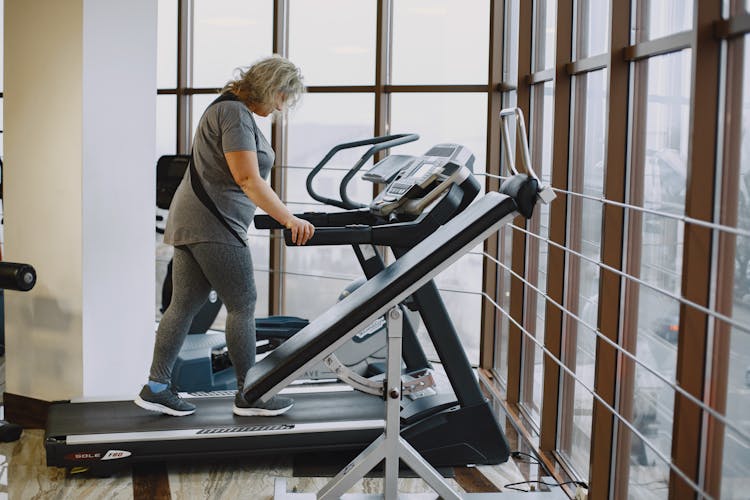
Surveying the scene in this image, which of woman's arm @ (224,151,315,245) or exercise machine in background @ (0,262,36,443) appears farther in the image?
exercise machine in background @ (0,262,36,443)

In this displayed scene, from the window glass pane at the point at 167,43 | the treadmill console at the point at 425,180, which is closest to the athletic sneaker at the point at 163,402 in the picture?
the treadmill console at the point at 425,180

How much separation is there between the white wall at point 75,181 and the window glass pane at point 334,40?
5.74ft

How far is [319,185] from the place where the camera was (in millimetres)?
5875

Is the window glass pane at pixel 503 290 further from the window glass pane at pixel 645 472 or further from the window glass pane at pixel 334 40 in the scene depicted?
the window glass pane at pixel 645 472

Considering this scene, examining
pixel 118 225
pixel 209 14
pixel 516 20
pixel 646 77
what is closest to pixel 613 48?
pixel 646 77

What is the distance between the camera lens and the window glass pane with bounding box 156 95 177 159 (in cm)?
622

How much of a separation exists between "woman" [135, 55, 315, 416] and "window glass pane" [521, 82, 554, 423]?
118cm

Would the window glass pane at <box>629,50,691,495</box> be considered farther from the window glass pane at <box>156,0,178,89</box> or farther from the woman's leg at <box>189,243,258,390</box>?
the window glass pane at <box>156,0,178,89</box>

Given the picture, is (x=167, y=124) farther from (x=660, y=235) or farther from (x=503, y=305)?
(x=660, y=235)

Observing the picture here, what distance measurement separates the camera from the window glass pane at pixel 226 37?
587 cm

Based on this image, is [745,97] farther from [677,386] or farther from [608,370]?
[608,370]

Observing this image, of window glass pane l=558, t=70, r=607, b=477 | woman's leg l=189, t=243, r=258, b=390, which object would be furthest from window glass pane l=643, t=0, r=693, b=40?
woman's leg l=189, t=243, r=258, b=390

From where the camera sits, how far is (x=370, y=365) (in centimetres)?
441

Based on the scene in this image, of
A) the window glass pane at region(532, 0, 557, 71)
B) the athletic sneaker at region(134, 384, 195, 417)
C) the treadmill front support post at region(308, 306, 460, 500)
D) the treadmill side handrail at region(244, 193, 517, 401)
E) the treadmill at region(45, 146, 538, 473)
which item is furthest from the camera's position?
the window glass pane at region(532, 0, 557, 71)
